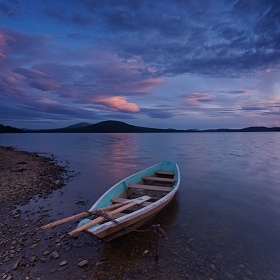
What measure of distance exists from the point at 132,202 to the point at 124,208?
0.89 meters

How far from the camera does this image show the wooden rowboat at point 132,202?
6531 mm

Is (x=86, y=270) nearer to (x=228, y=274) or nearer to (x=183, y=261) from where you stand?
(x=183, y=261)

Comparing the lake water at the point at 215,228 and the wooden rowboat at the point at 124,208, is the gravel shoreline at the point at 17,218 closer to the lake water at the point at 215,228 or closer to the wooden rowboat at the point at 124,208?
the lake water at the point at 215,228

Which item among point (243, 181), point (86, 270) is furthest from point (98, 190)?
point (243, 181)

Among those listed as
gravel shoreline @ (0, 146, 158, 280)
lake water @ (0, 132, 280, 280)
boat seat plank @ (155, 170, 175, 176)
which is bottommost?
lake water @ (0, 132, 280, 280)

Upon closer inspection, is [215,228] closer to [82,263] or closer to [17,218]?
[82,263]

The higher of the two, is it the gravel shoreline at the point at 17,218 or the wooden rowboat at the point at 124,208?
the wooden rowboat at the point at 124,208

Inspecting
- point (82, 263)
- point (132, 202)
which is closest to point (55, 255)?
point (82, 263)

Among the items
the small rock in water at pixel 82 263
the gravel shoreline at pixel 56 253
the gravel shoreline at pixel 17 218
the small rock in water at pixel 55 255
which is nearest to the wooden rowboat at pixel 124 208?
the gravel shoreline at pixel 56 253

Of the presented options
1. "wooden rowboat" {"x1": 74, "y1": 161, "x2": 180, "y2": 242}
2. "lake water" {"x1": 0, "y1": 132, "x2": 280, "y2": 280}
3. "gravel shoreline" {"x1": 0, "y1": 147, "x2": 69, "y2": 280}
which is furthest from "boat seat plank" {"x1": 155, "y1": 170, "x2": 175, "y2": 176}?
"gravel shoreline" {"x1": 0, "y1": 147, "x2": 69, "y2": 280}

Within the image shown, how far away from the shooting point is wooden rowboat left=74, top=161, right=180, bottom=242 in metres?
6.53

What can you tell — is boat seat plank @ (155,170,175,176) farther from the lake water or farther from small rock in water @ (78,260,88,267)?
small rock in water @ (78,260,88,267)

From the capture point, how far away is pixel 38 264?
6.73m

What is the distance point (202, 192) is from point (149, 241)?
853cm
